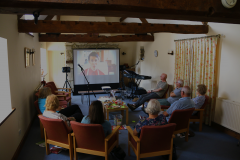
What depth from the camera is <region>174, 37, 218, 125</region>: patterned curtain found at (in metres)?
4.10

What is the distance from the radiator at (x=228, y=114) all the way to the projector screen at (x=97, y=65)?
5310 mm

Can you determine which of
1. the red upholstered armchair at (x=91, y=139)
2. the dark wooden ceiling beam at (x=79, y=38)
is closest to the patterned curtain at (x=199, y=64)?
the dark wooden ceiling beam at (x=79, y=38)

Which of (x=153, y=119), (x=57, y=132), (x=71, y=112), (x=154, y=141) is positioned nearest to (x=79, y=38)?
(x=71, y=112)

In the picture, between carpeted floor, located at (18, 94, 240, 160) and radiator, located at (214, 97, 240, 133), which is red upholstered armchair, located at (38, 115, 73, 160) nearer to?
carpeted floor, located at (18, 94, 240, 160)

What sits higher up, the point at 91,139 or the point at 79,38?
the point at 79,38

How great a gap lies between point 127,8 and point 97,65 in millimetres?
6534

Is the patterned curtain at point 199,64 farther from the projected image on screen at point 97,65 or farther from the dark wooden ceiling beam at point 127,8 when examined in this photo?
the projected image on screen at point 97,65

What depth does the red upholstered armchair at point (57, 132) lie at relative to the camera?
259 centimetres

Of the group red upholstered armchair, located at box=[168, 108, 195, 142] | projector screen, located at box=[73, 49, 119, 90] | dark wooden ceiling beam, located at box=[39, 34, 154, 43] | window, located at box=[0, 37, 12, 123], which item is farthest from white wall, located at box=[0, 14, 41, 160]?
projector screen, located at box=[73, 49, 119, 90]

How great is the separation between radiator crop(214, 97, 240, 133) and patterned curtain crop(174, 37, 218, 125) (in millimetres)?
181

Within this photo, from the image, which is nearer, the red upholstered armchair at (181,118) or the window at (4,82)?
the window at (4,82)

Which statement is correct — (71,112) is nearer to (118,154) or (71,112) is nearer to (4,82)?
(4,82)

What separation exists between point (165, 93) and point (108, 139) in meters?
3.27

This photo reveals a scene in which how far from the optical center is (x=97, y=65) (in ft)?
27.3
